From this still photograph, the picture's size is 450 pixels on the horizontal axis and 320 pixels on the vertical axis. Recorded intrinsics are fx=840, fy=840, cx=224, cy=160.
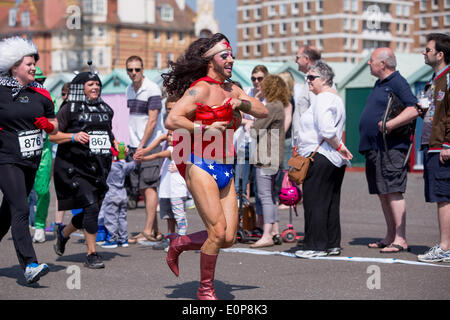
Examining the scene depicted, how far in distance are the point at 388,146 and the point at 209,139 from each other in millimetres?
3413

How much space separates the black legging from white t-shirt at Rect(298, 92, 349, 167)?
234 cm

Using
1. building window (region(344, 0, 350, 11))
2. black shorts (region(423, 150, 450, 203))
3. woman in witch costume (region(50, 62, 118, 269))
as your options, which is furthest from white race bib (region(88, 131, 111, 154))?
building window (region(344, 0, 350, 11))

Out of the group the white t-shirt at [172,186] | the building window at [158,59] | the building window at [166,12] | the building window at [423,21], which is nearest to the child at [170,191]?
the white t-shirt at [172,186]

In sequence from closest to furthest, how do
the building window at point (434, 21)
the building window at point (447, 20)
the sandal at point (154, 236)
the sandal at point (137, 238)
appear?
the sandal at point (154, 236) < the sandal at point (137, 238) < the building window at point (447, 20) < the building window at point (434, 21)

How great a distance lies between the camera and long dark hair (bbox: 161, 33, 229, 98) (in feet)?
22.2

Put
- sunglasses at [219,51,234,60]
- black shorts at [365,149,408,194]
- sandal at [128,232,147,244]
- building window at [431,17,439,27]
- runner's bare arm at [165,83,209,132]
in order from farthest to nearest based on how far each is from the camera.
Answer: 1. building window at [431,17,439,27]
2. sandal at [128,232,147,244]
3. black shorts at [365,149,408,194]
4. sunglasses at [219,51,234,60]
5. runner's bare arm at [165,83,209,132]

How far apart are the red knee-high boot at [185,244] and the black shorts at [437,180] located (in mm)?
2996

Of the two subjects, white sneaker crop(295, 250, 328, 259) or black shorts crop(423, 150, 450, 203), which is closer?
black shorts crop(423, 150, 450, 203)

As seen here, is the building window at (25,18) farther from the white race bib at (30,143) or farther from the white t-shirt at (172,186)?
the white race bib at (30,143)

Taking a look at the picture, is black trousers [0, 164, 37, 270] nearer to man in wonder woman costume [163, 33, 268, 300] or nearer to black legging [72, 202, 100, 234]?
black legging [72, 202, 100, 234]

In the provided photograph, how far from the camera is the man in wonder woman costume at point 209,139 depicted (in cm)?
645
